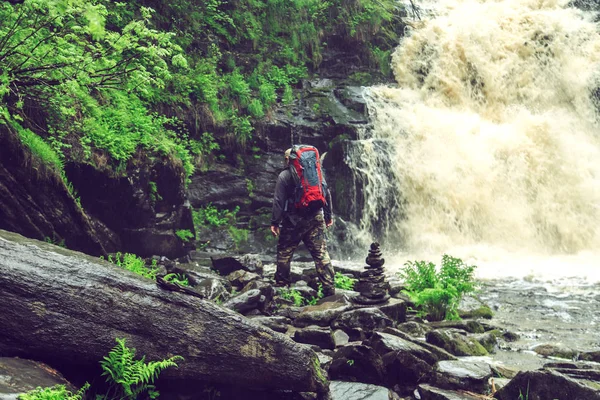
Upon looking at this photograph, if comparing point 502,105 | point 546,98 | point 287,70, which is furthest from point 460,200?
point 287,70

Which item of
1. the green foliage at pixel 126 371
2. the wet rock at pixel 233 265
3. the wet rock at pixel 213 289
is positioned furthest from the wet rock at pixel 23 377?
the wet rock at pixel 233 265

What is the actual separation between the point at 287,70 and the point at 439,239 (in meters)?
8.39

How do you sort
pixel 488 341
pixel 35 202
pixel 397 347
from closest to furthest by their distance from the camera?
1. pixel 397 347
2. pixel 488 341
3. pixel 35 202

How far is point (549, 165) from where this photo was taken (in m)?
17.7

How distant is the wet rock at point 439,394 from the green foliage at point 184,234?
826 centimetres

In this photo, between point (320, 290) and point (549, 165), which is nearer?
point (320, 290)

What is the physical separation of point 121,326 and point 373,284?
510 cm

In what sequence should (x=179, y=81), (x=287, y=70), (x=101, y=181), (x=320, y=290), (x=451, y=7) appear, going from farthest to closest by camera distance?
(x=451, y=7), (x=287, y=70), (x=179, y=81), (x=101, y=181), (x=320, y=290)

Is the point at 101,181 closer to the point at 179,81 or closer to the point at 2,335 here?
the point at 179,81

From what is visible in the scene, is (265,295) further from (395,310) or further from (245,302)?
(395,310)

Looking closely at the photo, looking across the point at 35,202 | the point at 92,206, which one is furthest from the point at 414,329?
the point at 92,206

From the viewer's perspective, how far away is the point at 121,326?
404 centimetres

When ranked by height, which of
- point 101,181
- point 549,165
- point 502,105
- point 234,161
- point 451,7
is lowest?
point 101,181

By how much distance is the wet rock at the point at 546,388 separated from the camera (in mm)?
4371
